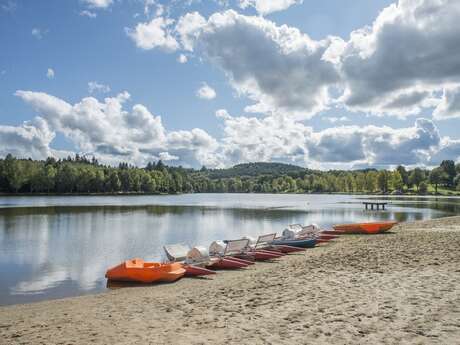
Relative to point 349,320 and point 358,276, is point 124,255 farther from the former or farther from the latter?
point 349,320

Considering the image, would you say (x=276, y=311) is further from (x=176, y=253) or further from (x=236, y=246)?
(x=236, y=246)

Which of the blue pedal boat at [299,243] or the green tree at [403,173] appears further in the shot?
the green tree at [403,173]

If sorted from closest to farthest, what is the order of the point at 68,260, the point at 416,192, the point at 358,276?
the point at 358,276 < the point at 68,260 < the point at 416,192

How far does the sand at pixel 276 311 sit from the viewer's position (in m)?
8.38

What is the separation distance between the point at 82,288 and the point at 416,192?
191m

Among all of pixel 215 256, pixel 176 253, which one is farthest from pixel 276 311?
pixel 176 253

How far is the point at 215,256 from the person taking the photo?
2152cm

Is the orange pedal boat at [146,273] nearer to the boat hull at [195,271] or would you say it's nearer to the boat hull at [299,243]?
the boat hull at [195,271]

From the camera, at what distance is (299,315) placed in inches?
384

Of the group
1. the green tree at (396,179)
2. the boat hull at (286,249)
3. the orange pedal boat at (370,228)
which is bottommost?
the boat hull at (286,249)

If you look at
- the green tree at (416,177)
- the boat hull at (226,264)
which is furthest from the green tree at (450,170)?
the boat hull at (226,264)

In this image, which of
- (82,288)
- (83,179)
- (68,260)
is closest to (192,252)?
(82,288)

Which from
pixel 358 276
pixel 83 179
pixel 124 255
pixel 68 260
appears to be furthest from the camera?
pixel 83 179

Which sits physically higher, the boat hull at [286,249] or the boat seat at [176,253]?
the boat seat at [176,253]
